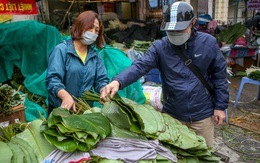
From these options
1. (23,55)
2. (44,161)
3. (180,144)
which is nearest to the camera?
(44,161)

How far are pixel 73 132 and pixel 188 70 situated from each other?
1164mm

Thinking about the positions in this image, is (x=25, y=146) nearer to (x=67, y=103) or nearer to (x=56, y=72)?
(x=67, y=103)

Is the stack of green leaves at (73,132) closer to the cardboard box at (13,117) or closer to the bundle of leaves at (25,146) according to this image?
the bundle of leaves at (25,146)

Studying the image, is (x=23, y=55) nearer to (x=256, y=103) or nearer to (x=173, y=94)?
(x=173, y=94)

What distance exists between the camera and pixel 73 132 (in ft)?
3.61

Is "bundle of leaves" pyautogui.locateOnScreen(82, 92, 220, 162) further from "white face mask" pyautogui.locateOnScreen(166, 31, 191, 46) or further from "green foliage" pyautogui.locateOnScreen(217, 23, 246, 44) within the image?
"green foliage" pyautogui.locateOnScreen(217, 23, 246, 44)

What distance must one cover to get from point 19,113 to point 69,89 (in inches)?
31.3

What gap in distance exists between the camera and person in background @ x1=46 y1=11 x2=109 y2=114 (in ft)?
7.03

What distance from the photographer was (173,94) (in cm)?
205

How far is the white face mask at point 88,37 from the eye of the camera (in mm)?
2193

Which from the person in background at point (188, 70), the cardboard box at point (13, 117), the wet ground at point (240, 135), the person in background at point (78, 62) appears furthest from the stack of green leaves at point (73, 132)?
the wet ground at point (240, 135)

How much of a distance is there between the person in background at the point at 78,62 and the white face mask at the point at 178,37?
72 centimetres

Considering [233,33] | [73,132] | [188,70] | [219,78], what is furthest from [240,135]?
[233,33]

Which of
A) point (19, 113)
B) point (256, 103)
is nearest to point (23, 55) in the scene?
point (19, 113)
